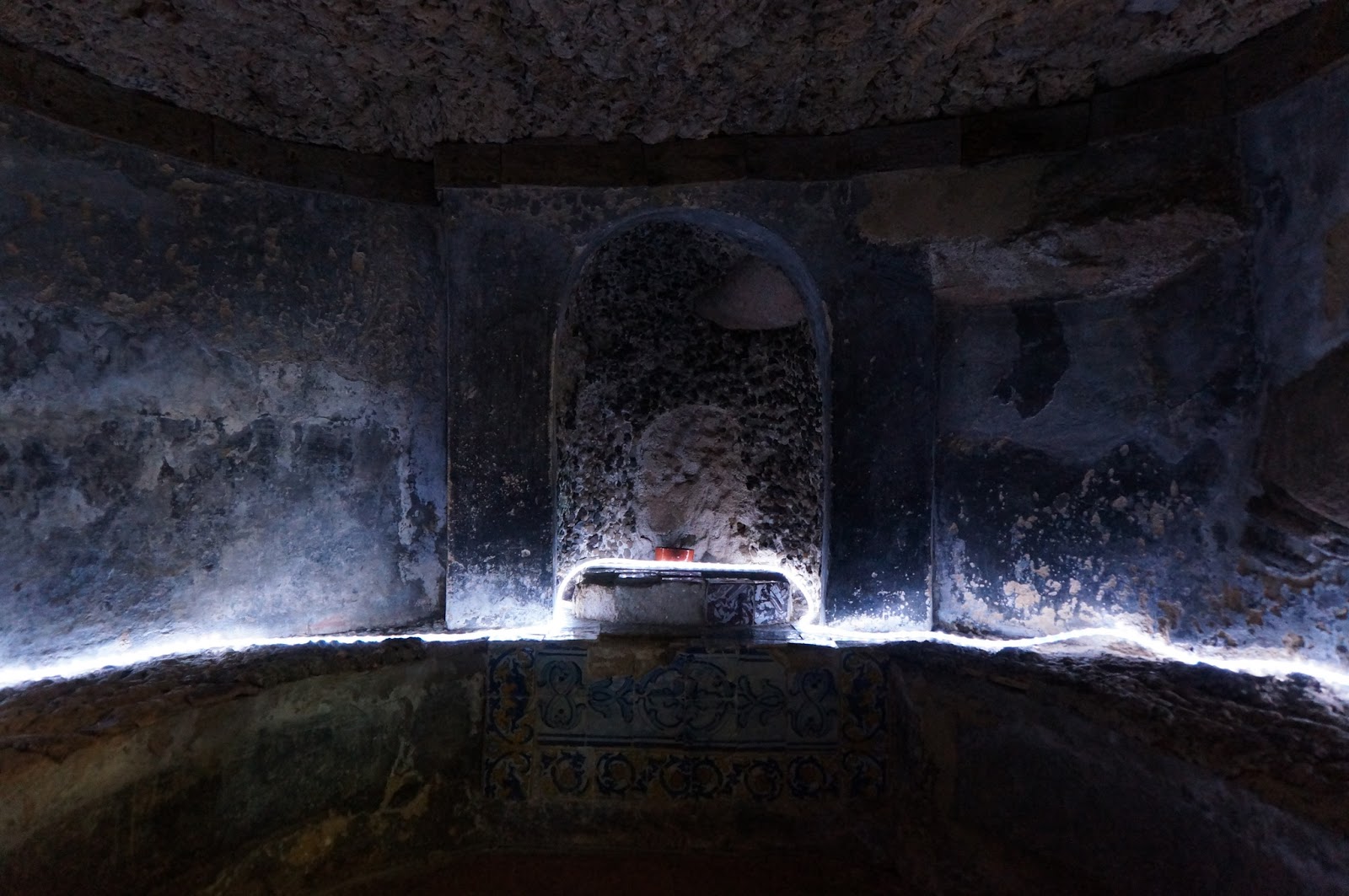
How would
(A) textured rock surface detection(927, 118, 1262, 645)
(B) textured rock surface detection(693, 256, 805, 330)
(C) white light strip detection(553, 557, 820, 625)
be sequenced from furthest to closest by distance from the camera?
(B) textured rock surface detection(693, 256, 805, 330) < (C) white light strip detection(553, 557, 820, 625) < (A) textured rock surface detection(927, 118, 1262, 645)

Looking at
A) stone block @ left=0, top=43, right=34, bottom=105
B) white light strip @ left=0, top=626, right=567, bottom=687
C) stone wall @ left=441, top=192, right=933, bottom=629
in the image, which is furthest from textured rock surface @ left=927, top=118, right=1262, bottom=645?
stone block @ left=0, top=43, right=34, bottom=105

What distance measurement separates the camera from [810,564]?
10.8ft

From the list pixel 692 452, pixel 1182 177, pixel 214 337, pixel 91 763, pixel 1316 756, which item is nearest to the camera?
pixel 1316 756

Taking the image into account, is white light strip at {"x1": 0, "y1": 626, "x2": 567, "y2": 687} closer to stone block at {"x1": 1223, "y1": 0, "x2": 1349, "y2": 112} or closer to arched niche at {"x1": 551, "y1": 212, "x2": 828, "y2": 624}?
arched niche at {"x1": 551, "y1": 212, "x2": 828, "y2": 624}

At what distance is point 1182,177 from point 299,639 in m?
3.26

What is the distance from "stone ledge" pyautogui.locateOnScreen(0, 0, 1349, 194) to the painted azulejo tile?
174cm

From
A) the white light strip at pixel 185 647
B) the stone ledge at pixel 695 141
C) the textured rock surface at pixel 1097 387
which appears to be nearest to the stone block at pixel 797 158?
the stone ledge at pixel 695 141

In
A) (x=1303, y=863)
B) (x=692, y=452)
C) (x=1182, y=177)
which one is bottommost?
(x=1303, y=863)

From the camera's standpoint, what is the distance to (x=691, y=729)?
2430 mm

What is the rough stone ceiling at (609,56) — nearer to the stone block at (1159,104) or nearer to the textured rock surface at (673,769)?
the stone block at (1159,104)

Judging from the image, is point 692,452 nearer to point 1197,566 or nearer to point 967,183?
point 967,183

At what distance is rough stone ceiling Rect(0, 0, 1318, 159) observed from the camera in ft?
7.45

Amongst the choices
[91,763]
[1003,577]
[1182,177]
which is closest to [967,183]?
Answer: [1182,177]

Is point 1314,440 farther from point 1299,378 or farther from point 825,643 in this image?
point 825,643
